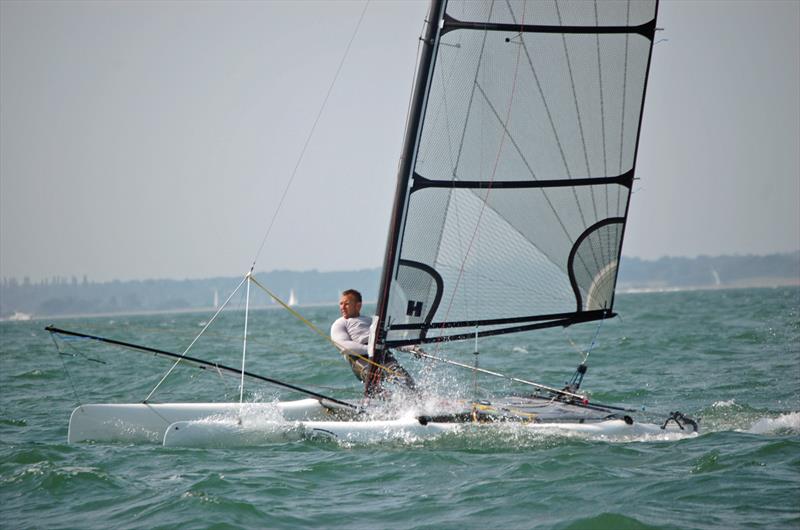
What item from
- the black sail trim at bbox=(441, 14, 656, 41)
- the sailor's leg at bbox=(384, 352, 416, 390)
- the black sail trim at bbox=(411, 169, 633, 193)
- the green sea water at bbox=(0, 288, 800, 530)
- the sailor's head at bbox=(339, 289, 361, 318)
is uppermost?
the black sail trim at bbox=(441, 14, 656, 41)

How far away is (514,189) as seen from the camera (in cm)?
880

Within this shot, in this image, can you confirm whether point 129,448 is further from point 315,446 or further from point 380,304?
point 380,304

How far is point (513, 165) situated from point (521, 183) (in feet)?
0.68

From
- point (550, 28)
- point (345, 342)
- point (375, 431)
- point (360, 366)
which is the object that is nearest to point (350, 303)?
point (345, 342)

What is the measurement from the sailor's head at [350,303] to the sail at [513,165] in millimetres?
504

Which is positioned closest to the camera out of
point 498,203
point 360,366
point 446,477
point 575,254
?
point 446,477

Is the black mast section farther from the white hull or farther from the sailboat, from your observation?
the white hull

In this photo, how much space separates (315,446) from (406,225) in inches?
88.1

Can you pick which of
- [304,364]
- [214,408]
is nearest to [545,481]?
[214,408]

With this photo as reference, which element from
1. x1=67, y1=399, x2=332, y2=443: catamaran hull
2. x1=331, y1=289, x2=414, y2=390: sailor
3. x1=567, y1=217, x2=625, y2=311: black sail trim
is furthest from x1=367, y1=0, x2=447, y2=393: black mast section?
x1=567, y1=217, x2=625, y2=311: black sail trim

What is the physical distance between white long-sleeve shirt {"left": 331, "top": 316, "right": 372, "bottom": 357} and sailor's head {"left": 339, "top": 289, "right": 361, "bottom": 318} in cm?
6

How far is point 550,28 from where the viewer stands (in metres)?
8.57

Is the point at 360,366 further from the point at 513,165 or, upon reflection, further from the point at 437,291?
the point at 513,165

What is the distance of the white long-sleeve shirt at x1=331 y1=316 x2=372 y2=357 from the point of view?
344 inches
